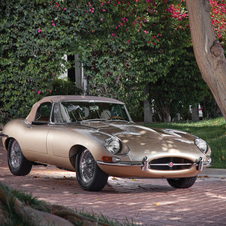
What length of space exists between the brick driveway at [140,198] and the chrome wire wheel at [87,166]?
260 mm

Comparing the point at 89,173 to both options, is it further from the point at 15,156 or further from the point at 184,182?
the point at 15,156

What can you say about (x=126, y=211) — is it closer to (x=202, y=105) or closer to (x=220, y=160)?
(x=220, y=160)

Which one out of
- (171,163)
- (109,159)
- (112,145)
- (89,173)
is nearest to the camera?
(109,159)

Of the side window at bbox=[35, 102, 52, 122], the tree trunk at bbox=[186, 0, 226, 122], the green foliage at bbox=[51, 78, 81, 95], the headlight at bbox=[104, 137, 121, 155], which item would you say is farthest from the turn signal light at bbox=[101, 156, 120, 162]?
the green foliage at bbox=[51, 78, 81, 95]

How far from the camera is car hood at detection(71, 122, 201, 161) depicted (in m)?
6.38

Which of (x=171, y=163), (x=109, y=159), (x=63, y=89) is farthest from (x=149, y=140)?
(x=63, y=89)

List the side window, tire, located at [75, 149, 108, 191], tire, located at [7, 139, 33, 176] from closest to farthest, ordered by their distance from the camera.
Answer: tire, located at [75, 149, 108, 191] < the side window < tire, located at [7, 139, 33, 176]

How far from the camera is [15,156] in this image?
8500mm

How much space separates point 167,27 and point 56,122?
33.9 feet

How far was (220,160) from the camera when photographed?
9852mm

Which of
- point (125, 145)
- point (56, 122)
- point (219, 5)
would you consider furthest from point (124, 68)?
point (125, 145)

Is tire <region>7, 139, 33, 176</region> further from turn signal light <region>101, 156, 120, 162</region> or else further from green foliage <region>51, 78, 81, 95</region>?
green foliage <region>51, 78, 81, 95</region>

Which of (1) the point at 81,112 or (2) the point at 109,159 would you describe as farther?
(1) the point at 81,112

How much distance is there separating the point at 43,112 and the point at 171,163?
10.1 feet
